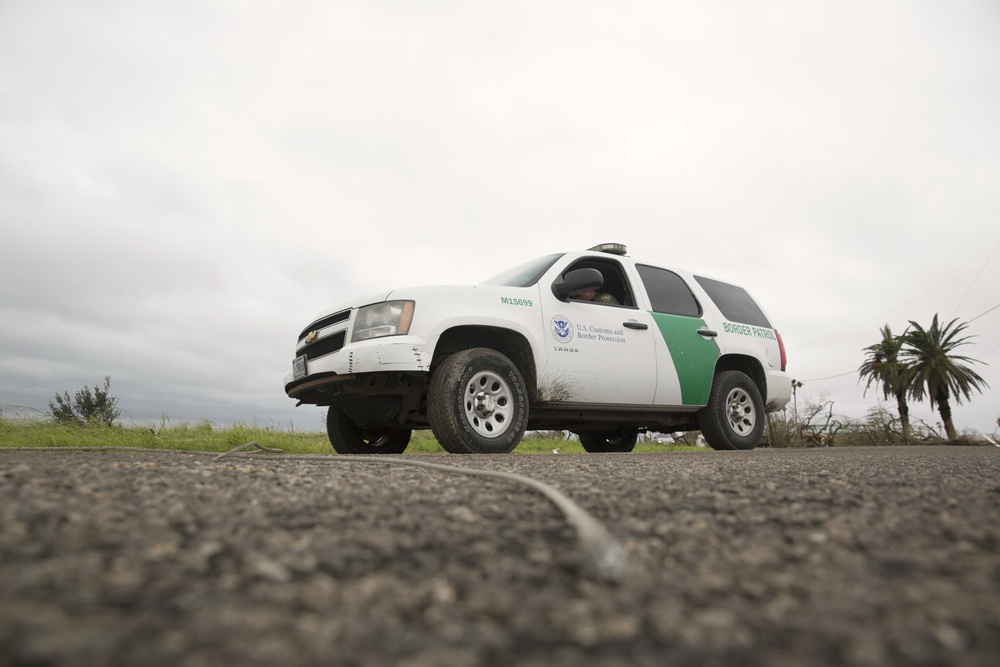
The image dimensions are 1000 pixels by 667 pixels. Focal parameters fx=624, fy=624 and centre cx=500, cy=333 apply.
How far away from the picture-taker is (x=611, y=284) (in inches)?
251

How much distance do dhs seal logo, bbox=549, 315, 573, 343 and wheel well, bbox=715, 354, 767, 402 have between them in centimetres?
249

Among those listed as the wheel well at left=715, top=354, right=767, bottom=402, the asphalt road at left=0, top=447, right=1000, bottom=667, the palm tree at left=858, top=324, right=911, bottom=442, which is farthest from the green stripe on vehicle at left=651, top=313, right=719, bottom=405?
the palm tree at left=858, top=324, right=911, bottom=442

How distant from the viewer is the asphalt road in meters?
0.87

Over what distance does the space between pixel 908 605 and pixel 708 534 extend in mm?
492

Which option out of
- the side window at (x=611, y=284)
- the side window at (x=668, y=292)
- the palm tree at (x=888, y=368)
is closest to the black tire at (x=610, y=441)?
the side window at (x=668, y=292)

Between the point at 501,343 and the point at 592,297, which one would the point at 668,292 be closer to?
the point at 592,297

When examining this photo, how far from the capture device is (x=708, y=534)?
150cm

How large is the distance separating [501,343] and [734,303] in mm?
3403

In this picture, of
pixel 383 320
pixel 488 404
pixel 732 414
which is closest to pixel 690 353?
pixel 732 414

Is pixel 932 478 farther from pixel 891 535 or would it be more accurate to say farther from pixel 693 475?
pixel 891 535

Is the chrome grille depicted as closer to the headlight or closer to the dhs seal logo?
the headlight

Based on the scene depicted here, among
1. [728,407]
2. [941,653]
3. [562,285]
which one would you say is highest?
[562,285]

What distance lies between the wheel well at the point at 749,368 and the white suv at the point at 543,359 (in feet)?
0.06

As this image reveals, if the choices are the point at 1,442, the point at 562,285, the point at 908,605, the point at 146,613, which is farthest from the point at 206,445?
the point at 908,605
